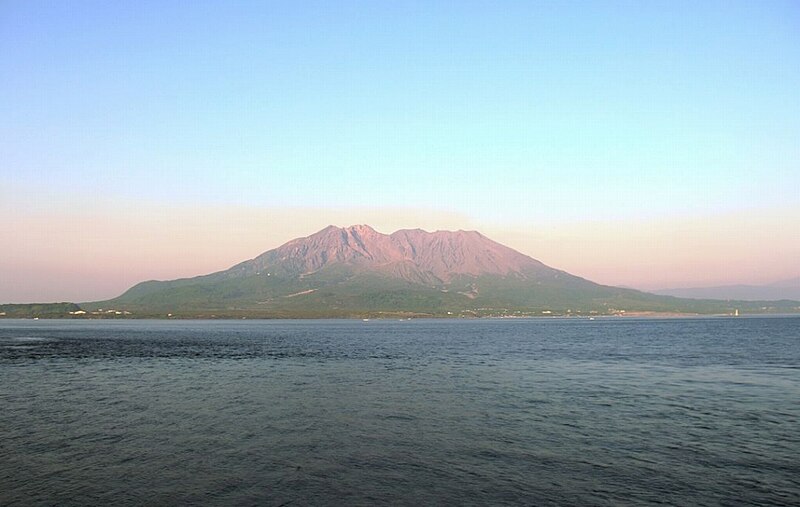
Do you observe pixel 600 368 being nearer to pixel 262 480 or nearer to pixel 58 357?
pixel 262 480

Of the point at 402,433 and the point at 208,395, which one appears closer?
the point at 402,433

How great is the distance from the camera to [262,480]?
2530cm

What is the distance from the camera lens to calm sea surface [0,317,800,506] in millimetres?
23750

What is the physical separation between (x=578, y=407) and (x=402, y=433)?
15398 millimetres

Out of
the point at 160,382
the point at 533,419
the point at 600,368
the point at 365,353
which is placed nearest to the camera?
the point at 533,419

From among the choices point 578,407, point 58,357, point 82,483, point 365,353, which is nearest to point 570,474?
point 578,407

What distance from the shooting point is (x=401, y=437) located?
1313 inches

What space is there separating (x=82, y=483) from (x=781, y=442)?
3565cm

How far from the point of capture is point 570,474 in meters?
26.0

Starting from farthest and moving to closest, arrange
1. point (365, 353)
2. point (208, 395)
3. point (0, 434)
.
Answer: point (365, 353), point (208, 395), point (0, 434)

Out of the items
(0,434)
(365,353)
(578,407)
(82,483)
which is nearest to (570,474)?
(578,407)

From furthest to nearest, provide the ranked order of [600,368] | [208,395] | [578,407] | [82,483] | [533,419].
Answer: [600,368]
[208,395]
[578,407]
[533,419]
[82,483]

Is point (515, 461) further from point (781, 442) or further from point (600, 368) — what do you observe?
point (600, 368)

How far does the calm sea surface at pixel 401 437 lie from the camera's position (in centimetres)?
2375
